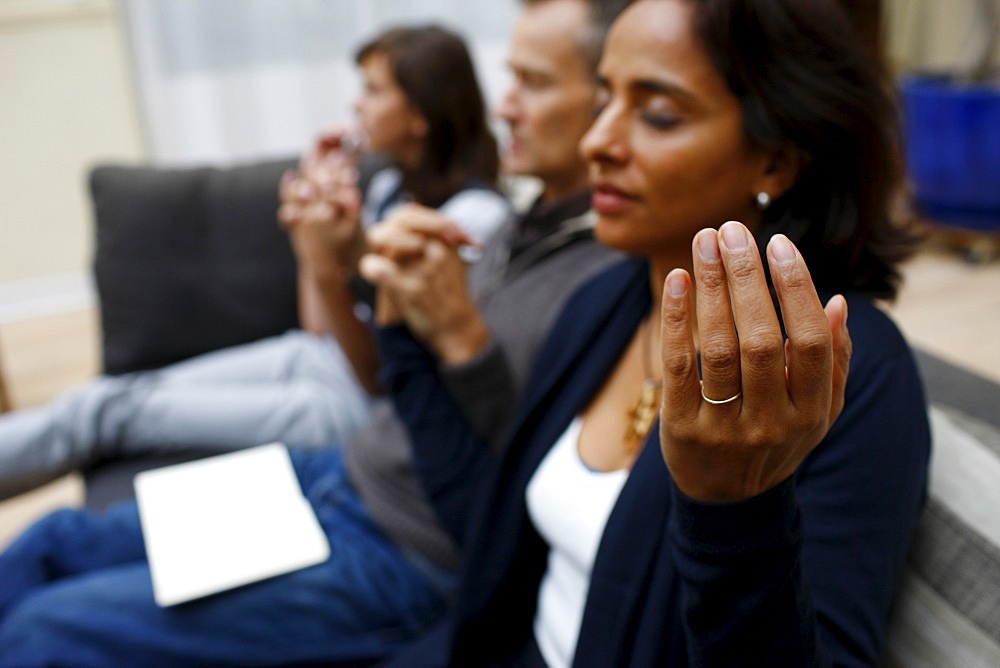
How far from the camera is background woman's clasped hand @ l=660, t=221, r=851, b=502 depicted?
364 mm

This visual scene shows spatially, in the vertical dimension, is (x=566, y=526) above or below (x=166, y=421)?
above

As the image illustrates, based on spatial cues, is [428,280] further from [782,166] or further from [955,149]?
[955,149]

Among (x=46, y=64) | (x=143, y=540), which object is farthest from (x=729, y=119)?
(x=46, y=64)

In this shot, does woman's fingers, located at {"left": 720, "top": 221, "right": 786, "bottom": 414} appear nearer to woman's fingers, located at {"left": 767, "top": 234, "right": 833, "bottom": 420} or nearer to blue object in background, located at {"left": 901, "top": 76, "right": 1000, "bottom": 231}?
woman's fingers, located at {"left": 767, "top": 234, "right": 833, "bottom": 420}

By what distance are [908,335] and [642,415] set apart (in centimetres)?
36

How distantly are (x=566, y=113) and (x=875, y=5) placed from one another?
1.30ft

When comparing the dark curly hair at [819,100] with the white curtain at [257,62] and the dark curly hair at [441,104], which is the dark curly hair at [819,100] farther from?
the white curtain at [257,62]

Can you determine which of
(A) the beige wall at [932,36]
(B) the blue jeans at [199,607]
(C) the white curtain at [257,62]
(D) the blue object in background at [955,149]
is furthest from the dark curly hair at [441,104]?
(A) the beige wall at [932,36]

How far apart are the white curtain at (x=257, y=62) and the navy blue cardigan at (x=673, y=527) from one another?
6.97 feet

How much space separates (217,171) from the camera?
1.83 m

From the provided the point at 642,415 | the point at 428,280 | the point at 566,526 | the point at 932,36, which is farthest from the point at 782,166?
the point at 932,36

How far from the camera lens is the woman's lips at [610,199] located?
680 mm

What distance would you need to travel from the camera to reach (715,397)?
40 centimetres

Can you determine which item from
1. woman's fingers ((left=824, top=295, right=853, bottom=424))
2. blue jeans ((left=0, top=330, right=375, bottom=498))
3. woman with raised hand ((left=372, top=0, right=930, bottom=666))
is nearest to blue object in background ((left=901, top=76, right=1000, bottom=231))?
blue jeans ((left=0, top=330, right=375, bottom=498))
